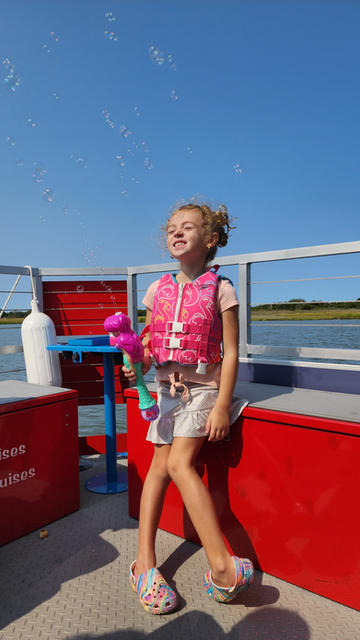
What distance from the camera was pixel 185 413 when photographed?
1.66 metres

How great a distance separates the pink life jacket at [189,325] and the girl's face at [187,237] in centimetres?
11

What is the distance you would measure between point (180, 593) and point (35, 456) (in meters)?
0.98

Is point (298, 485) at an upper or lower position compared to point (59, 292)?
lower

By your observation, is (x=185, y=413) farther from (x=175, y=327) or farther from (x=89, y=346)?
(x=89, y=346)

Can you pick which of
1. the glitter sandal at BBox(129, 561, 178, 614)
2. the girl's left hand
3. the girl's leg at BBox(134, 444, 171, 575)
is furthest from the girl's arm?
the glitter sandal at BBox(129, 561, 178, 614)

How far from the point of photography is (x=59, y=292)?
352cm

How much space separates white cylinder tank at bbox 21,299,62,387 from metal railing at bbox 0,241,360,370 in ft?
1.19

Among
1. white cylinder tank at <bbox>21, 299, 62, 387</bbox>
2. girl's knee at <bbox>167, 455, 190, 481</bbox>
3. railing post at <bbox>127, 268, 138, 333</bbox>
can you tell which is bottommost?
girl's knee at <bbox>167, 455, 190, 481</bbox>

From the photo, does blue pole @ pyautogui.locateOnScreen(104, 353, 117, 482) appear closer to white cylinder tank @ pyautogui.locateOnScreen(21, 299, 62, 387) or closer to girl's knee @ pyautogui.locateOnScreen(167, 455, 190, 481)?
white cylinder tank @ pyautogui.locateOnScreen(21, 299, 62, 387)

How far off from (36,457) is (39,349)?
0.91m

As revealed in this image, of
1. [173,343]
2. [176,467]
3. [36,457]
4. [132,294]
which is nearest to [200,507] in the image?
[176,467]

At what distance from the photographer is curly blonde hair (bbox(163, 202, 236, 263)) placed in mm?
1761

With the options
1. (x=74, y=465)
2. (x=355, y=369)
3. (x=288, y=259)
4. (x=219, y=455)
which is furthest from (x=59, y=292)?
(x=355, y=369)

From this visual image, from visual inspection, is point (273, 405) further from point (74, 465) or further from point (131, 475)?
point (74, 465)
